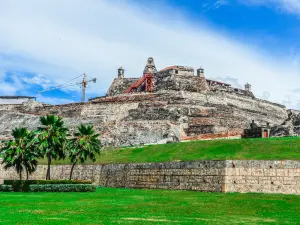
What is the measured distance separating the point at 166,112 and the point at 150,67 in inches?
1134

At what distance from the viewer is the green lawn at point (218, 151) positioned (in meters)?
32.3

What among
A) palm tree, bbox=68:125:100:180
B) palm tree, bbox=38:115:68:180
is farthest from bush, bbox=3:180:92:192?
palm tree, bbox=68:125:100:180

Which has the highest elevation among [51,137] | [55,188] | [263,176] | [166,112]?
[166,112]

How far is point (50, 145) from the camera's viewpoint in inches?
1585

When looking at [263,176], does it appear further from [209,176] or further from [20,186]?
[20,186]

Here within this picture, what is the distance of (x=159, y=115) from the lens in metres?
66.8

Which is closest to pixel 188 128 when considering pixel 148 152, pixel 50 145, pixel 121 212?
pixel 148 152

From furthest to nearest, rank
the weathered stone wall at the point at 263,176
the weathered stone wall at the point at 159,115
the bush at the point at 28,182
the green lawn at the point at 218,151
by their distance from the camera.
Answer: the weathered stone wall at the point at 159,115 < the bush at the point at 28,182 < the green lawn at the point at 218,151 < the weathered stone wall at the point at 263,176

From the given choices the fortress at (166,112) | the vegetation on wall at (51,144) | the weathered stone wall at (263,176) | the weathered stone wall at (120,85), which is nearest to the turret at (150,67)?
the fortress at (166,112)

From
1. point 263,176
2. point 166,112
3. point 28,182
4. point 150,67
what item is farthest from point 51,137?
point 150,67

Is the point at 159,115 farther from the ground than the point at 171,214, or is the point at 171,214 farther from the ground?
the point at 159,115

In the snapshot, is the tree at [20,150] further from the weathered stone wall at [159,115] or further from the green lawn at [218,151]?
the weathered stone wall at [159,115]

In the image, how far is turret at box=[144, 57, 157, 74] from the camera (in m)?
93.4

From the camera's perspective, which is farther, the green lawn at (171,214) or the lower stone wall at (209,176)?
the lower stone wall at (209,176)
